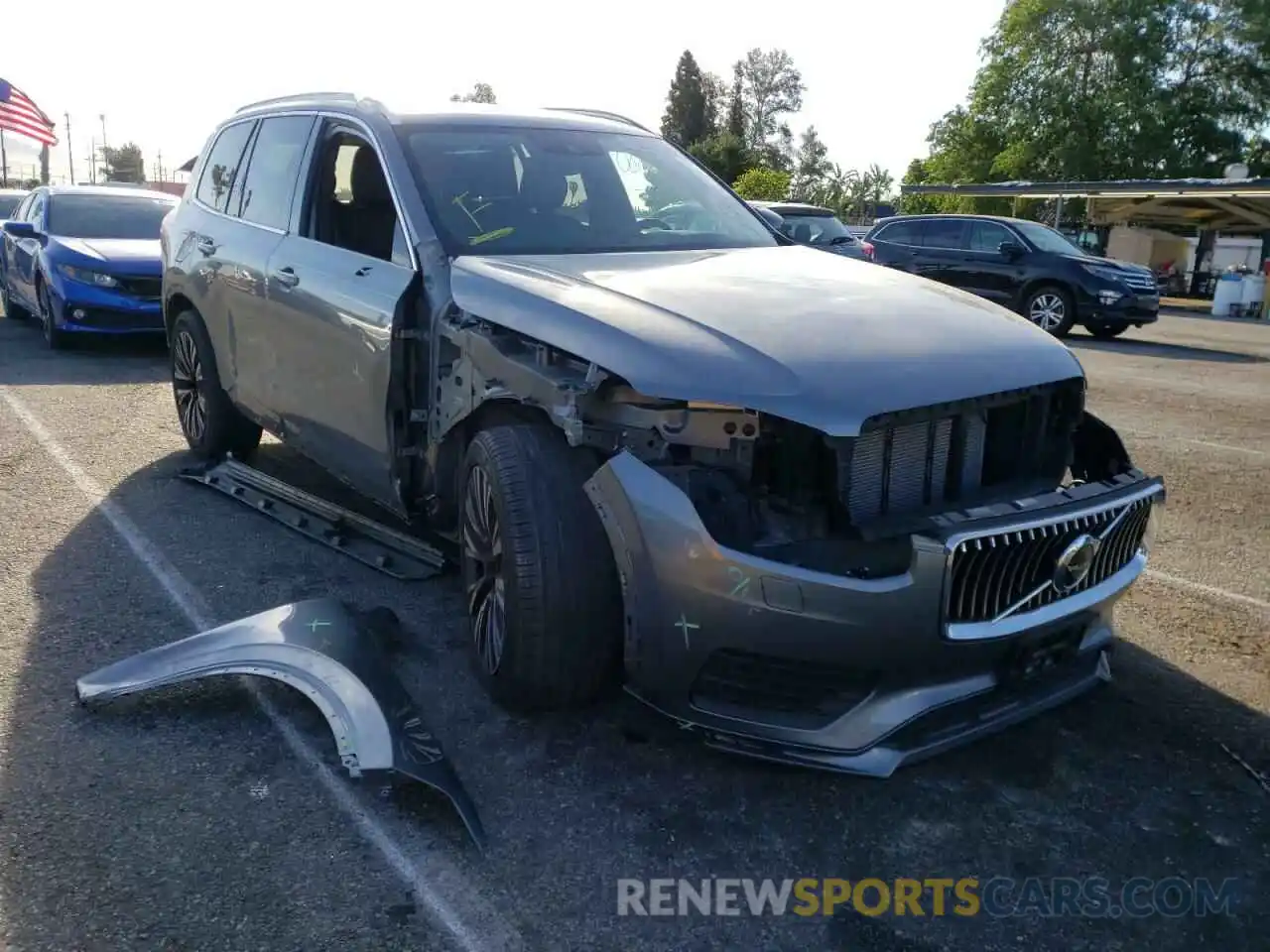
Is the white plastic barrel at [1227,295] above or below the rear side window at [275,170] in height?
below

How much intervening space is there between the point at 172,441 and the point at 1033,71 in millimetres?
48920

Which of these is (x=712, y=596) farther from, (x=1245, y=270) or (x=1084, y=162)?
(x=1084, y=162)

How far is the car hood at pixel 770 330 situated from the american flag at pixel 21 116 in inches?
1094

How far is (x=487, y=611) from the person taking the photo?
3322 millimetres

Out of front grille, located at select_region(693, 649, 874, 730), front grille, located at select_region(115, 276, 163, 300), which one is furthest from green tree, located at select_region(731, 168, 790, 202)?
front grille, located at select_region(693, 649, 874, 730)

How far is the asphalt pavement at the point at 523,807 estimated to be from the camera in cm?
239

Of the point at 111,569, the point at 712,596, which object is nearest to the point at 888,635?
the point at 712,596

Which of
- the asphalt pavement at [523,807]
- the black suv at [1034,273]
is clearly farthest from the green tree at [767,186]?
the asphalt pavement at [523,807]

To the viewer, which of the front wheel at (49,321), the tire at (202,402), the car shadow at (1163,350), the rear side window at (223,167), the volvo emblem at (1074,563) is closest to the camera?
the volvo emblem at (1074,563)

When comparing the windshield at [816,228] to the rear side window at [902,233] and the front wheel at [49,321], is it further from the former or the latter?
the front wheel at [49,321]

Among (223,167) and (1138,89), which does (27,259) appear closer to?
(223,167)

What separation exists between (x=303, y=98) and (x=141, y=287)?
18.7 ft

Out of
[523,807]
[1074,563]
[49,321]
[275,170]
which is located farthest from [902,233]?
[523,807]

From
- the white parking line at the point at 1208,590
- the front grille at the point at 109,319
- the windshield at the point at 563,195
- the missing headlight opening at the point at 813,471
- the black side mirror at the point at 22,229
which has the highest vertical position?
the windshield at the point at 563,195
